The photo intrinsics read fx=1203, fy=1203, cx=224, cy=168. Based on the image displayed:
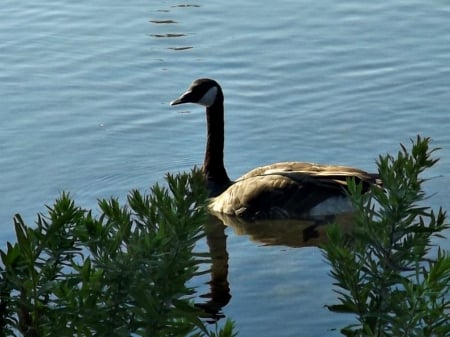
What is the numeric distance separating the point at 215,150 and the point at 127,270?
8.53 meters

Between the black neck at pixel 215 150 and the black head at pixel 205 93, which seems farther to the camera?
the black head at pixel 205 93

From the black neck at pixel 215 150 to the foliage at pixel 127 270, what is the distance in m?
8.09

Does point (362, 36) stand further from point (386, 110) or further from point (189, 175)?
point (189, 175)

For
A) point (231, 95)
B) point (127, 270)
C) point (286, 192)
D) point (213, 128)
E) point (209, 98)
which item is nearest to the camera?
point (127, 270)

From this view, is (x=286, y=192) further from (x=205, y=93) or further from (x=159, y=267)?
(x=159, y=267)

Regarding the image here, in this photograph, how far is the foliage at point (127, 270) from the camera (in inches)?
157

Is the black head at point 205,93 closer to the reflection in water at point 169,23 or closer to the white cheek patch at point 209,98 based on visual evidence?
the white cheek patch at point 209,98

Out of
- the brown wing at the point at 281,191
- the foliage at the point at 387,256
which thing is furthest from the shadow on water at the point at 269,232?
the foliage at the point at 387,256

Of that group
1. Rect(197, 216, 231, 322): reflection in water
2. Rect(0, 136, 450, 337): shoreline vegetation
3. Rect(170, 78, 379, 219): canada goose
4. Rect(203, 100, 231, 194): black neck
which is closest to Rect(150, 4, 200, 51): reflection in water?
Rect(203, 100, 231, 194): black neck

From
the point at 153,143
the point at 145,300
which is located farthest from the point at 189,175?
the point at 153,143

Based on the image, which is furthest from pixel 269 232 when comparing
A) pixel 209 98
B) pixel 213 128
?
pixel 209 98

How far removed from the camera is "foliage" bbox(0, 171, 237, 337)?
400 cm

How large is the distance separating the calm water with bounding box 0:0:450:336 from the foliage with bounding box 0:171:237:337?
17.0 ft

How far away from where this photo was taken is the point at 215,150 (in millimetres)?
12492
